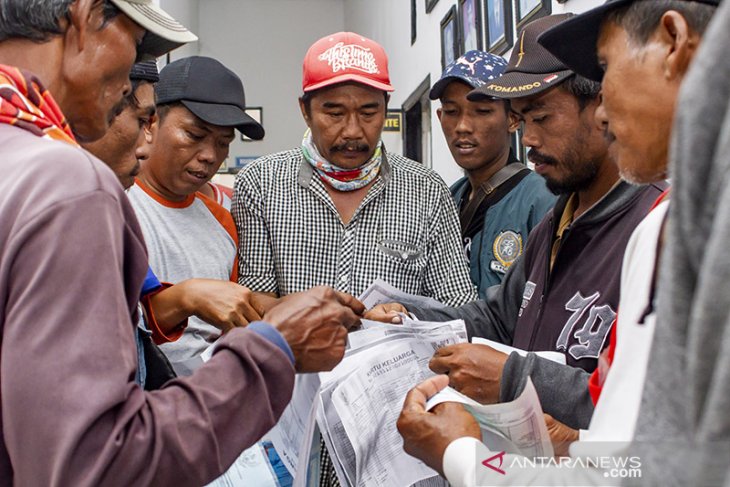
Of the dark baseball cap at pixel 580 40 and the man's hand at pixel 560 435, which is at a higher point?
the dark baseball cap at pixel 580 40

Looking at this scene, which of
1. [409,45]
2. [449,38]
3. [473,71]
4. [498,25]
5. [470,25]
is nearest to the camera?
[473,71]

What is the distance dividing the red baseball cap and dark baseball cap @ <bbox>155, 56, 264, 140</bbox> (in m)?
0.24

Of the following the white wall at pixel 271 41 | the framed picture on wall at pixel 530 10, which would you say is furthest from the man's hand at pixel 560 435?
the white wall at pixel 271 41

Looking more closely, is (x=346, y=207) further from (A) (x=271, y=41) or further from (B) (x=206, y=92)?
(A) (x=271, y=41)

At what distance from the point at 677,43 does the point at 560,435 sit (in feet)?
2.27

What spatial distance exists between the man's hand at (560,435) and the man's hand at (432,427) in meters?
0.19

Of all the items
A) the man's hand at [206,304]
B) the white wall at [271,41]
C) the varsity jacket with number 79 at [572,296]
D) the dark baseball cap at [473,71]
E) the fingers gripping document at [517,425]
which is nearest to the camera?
the fingers gripping document at [517,425]

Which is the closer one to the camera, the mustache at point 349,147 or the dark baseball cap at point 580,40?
the dark baseball cap at point 580,40

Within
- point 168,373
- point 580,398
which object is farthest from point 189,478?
point 580,398

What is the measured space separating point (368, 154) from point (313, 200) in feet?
0.85

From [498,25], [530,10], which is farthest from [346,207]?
[498,25]

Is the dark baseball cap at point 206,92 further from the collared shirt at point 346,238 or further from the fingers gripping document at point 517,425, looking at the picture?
the fingers gripping document at point 517,425

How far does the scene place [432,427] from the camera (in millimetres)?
1232

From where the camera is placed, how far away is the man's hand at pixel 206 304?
5.41 feet
